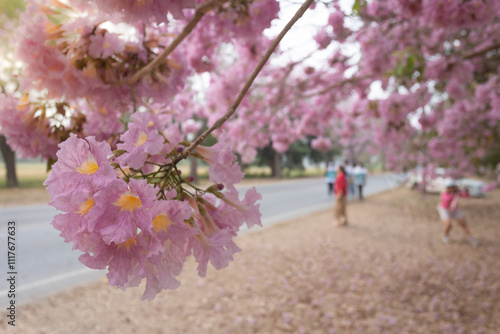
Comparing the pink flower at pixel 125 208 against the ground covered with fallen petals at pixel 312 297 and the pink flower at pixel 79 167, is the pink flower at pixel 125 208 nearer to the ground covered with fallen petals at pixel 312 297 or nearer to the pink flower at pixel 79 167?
the pink flower at pixel 79 167

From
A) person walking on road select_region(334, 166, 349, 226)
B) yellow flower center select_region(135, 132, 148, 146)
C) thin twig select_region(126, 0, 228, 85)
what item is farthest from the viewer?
person walking on road select_region(334, 166, 349, 226)

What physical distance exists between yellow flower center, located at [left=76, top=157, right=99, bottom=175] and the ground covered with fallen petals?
3436 mm

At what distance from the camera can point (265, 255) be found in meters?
6.35

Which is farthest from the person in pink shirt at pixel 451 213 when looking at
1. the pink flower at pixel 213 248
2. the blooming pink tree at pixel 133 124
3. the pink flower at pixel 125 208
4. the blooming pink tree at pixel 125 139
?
the pink flower at pixel 125 208

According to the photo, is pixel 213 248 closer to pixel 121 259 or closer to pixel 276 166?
pixel 121 259

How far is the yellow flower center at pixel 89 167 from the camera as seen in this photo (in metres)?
0.64

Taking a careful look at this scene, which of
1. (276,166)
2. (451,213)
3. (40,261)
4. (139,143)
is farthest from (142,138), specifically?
(276,166)

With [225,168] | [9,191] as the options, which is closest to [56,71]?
[225,168]

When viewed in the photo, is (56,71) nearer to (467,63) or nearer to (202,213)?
(202,213)

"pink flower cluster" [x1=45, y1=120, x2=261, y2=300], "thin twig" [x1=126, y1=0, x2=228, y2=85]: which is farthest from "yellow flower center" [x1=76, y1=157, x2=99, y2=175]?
"thin twig" [x1=126, y1=0, x2=228, y2=85]

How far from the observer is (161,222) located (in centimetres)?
65

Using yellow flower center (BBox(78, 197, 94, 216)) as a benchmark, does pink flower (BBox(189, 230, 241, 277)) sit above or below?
below

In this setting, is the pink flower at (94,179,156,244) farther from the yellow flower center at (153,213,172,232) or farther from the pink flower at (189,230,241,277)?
the pink flower at (189,230,241,277)

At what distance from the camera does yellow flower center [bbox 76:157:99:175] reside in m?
0.64
